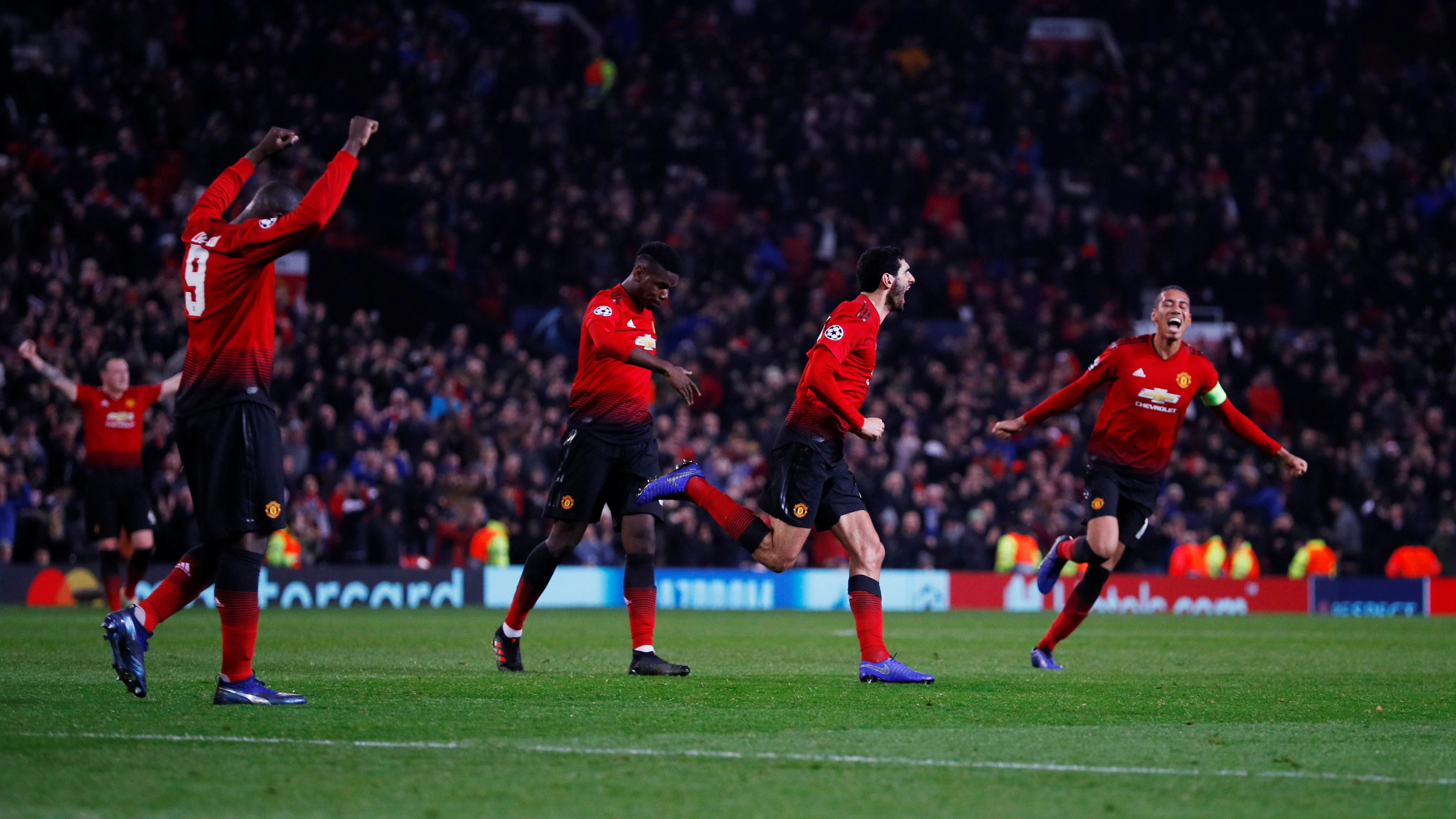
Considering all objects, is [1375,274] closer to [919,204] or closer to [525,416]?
[919,204]

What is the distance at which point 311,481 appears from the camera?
22.8 meters

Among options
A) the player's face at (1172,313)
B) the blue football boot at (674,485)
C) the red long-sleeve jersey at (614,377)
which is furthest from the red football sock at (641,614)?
the player's face at (1172,313)

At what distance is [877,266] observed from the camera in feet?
33.3

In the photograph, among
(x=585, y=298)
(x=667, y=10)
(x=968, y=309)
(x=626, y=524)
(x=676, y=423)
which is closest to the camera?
(x=626, y=524)

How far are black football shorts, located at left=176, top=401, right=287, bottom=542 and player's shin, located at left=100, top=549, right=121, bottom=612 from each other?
10.2 metres

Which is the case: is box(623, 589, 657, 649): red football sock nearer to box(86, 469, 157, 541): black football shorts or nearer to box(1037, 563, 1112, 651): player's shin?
box(1037, 563, 1112, 651): player's shin

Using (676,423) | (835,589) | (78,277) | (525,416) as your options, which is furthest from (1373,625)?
(78,277)

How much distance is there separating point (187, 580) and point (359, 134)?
7.53ft

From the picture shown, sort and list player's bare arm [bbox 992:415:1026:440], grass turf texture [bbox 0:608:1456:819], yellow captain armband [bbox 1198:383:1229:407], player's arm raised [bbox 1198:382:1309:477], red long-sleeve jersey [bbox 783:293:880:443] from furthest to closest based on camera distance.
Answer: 1. yellow captain armband [bbox 1198:383:1229:407]
2. player's arm raised [bbox 1198:382:1309:477]
3. player's bare arm [bbox 992:415:1026:440]
4. red long-sleeve jersey [bbox 783:293:880:443]
5. grass turf texture [bbox 0:608:1456:819]

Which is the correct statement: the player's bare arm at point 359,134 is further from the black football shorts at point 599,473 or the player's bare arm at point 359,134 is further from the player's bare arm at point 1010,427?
the player's bare arm at point 1010,427

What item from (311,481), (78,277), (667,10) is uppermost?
(667,10)

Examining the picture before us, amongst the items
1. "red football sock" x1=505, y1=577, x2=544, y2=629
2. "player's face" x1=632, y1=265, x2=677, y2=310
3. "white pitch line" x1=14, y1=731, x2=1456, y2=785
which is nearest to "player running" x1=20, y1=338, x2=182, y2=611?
"red football sock" x1=505, y1=577, x2=544, y2=629

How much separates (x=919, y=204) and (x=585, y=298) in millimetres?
7066

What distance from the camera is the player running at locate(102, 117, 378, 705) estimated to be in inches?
314
